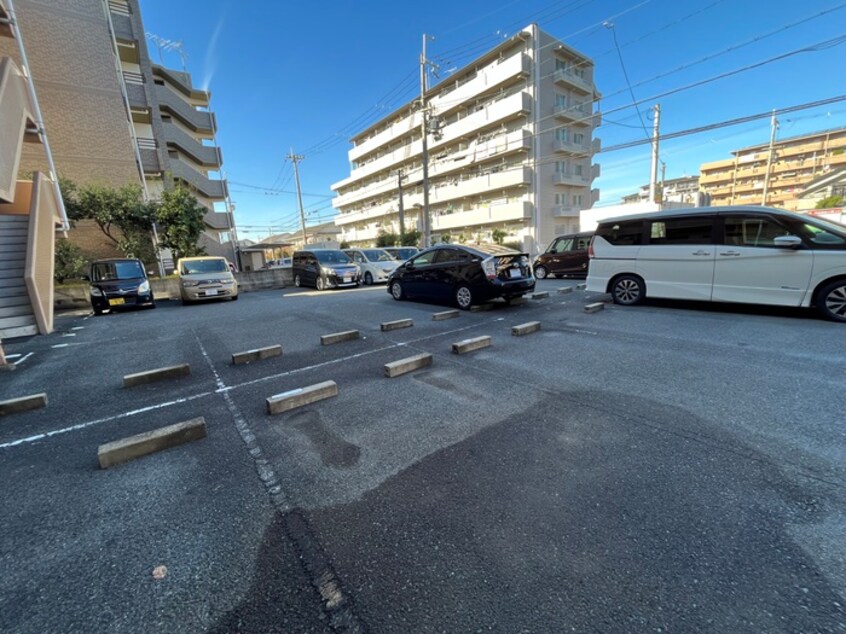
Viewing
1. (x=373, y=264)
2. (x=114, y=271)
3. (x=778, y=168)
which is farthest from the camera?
(x=778, y=168)

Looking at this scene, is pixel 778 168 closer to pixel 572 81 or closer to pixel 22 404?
pixel 572 81

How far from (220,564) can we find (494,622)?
50.4 inches

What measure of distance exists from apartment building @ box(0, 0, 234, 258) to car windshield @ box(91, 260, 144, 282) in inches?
287

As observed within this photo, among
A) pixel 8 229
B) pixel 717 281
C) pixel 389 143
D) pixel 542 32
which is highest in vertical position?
pixel 542 32

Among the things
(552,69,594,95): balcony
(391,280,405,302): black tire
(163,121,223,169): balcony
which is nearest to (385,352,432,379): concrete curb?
(391,280,405,302): black tire

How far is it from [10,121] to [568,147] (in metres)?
29.6

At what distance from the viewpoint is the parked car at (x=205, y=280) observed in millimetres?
10906

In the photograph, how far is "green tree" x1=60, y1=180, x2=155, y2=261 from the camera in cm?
1310

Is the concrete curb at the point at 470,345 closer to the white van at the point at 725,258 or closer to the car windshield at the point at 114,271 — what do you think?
the white van at the point at 725,258

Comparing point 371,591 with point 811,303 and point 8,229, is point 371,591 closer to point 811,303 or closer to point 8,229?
point 811,303

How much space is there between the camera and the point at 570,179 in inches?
1096

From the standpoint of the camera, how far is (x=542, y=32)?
2542 cm

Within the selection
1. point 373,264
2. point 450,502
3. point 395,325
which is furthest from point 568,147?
point 450,502

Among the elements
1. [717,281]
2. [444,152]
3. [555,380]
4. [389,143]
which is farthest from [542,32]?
[555,380]
